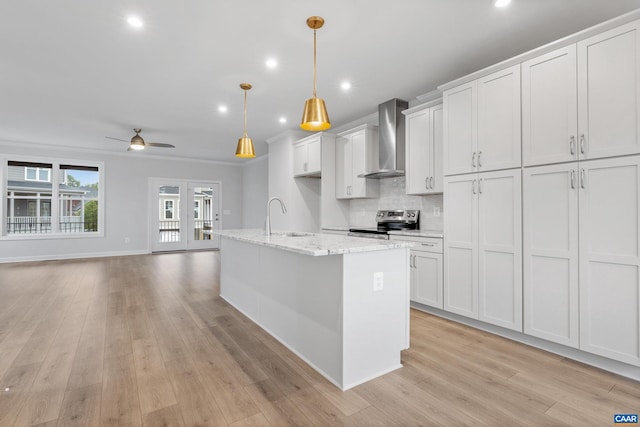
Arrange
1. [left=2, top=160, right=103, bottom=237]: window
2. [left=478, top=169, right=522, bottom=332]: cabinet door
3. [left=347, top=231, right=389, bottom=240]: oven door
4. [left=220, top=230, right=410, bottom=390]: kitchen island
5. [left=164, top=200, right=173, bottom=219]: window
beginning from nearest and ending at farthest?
[left=220, top=230, right=410, bottom=390]: kitchen island < [left=478, top=169, right=522, bottom=332]: cabinet door < [left=347, top=231, right=389, bottom=240]: oven door < [left=2, top=160, right=103, bottom=237]: window < [left=164, top=200, right=173, bottom=219]: window

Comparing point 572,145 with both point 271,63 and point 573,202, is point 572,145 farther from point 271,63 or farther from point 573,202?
point 271,63

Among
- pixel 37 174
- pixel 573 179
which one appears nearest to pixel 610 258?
pixel 573 179

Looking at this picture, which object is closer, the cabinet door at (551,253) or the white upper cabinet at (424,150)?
the cabinet door at (551,253)

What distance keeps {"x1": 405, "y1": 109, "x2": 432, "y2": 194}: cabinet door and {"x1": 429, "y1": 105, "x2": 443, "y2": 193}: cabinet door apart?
48 millimetres

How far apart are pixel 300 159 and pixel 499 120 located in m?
3.44

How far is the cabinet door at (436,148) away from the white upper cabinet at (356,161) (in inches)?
47.2

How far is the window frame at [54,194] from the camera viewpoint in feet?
22.2

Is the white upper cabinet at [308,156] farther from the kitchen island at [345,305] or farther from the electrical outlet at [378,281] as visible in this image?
the electrical outlet at [378,281]

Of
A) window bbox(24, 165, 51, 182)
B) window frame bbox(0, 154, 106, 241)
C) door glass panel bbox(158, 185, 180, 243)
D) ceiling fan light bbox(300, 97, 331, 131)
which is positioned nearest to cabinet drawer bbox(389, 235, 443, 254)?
ceiling fan light bbox(300, 97, 331, 131)

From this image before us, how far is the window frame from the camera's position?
22.2 feet

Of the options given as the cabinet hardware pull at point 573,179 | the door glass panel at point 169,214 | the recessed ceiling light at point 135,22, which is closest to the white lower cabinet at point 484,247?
Result: the cabinet hardware pull at point 573,179

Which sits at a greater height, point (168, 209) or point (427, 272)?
point (168, 209)

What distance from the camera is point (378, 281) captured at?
2.15m

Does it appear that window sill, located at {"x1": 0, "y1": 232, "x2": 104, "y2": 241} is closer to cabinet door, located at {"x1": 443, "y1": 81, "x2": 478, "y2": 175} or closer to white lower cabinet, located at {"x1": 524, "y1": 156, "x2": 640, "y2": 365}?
cabinet door, located at {"x1": 443, "y1": 81, "x2": 478, "y2": 175}
